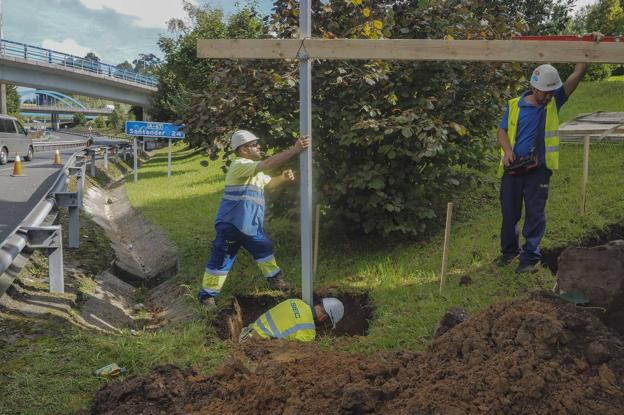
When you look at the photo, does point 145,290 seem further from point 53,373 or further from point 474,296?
point 474,296

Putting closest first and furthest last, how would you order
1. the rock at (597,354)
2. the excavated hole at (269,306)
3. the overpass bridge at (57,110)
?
the rock at (597,354) < the excavated hole at (269,306) < the overpass bridge at (57,110)

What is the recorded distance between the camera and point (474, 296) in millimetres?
5062

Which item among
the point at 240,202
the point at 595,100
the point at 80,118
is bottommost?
the point at 240,202

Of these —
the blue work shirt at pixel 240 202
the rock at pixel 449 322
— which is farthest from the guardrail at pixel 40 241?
the rock at pixel 449 322

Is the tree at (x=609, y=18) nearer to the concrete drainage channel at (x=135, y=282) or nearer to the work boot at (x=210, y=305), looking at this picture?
the concrete drainage channel at (x=135, y=282)

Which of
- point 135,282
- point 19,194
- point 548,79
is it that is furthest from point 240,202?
point 19,194

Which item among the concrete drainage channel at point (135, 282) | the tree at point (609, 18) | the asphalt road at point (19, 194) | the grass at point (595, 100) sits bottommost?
the concrete drainage channel at point (135, 282)

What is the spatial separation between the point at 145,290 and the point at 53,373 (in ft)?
13.4

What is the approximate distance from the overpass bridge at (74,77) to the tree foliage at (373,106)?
29.3 m

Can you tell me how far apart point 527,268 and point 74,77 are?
123 feet

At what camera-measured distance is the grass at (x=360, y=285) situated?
3867 millimetres

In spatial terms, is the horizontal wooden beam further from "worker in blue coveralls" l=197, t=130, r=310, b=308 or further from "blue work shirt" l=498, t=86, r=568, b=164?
"worker in blue coveralls" l=197, t=130, r=310, b=308

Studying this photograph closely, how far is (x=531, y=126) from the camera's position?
17.0 feet

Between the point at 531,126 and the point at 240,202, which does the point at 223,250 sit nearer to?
the point at 240,202
